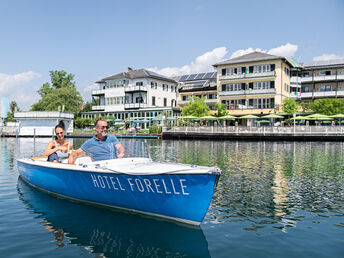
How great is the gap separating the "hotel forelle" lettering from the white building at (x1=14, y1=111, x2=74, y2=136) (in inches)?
2198

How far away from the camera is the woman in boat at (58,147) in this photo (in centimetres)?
1003

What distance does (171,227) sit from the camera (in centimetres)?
741

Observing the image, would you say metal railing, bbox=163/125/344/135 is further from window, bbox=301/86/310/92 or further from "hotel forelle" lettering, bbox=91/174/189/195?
"hotel forelle" lettering, bbox=91/174/189/195

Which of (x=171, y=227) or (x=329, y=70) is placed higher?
(x=329, y=70)

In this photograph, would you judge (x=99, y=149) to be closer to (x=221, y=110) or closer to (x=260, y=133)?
(x=260, y=133)

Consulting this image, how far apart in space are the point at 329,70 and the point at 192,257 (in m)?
66.2

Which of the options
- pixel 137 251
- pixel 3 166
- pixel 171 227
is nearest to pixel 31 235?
pixel 137 251

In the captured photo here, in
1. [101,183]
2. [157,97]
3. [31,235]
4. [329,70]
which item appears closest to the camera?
[31,235]

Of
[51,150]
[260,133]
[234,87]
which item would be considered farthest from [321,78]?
[51,150]

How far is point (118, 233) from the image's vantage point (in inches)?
285

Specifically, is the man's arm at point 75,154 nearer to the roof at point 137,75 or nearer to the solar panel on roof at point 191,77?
the roof at point 137,75

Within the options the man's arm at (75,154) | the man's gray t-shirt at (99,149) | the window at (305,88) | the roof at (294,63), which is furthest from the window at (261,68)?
the man's arm at (75,154)

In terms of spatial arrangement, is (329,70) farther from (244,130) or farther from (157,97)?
(157,97)

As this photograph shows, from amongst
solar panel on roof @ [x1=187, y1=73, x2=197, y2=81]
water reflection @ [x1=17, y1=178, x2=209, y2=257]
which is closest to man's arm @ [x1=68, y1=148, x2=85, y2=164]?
water reflection @ [x1=17, y1=178, x2=209, y2=257]
